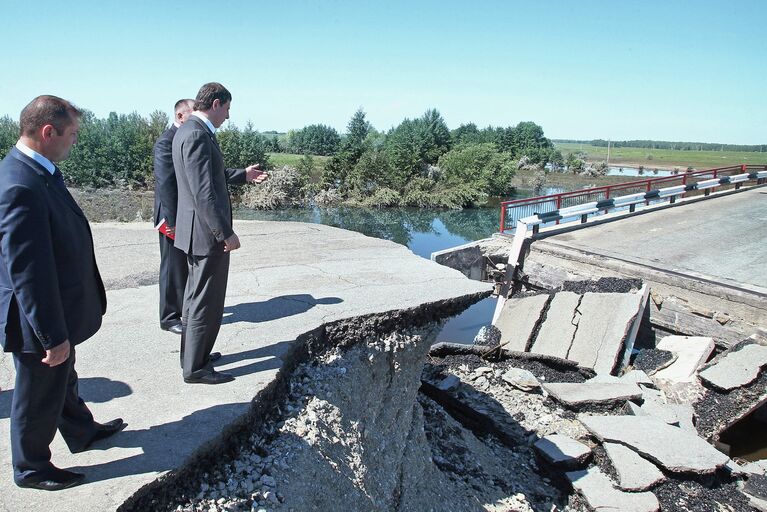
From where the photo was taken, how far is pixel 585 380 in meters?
8.57

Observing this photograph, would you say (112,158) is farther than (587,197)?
Yes

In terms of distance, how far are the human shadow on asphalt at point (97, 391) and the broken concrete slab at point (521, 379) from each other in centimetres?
567

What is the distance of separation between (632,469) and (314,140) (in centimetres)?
5998

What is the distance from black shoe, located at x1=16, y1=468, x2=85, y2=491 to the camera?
2592 mm

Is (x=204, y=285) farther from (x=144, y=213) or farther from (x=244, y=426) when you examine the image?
(x=144, y=213)

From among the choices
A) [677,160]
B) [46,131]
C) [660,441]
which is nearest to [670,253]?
[660,441]

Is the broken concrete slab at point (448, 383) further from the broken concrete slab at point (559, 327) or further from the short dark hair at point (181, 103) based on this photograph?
the short dark hair at point (181, 103)

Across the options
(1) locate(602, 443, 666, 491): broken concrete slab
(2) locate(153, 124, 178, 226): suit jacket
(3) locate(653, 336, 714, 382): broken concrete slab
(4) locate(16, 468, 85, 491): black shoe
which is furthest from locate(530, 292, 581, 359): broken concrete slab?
(4) locate(16, 468, 85, 491): black shoe

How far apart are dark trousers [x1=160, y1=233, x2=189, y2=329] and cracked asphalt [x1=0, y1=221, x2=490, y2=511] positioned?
0.16 metres

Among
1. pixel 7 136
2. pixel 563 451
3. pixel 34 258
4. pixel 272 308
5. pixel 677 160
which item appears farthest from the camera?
pixel 677 160

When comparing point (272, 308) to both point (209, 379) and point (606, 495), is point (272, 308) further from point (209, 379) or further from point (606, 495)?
point (606, 495)

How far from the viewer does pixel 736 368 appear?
812 centimetres

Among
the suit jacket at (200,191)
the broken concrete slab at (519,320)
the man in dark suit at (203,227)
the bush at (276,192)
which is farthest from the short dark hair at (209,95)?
the bush at (276,192)

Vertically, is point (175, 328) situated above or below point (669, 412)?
above
